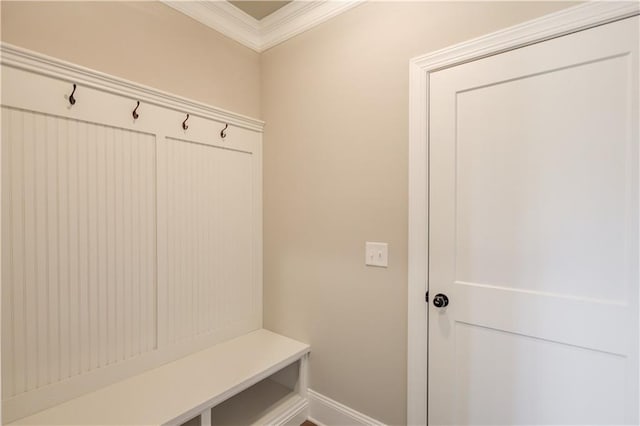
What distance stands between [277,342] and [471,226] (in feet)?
4.69

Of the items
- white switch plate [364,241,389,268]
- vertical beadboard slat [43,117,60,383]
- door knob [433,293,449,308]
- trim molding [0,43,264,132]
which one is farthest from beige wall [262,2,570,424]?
vertical beadboard slat [43,117,60,383]

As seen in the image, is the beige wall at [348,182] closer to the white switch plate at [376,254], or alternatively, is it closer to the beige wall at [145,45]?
the white switch plate at [376,254]

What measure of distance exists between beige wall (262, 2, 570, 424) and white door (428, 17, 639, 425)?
7.6 inches

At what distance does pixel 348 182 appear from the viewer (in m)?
1.78

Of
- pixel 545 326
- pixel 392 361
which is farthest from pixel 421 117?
pixel 392 361

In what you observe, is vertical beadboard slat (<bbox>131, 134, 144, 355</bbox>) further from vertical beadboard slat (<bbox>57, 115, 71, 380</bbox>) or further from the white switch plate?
the white switch plate

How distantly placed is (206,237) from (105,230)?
1.80ft

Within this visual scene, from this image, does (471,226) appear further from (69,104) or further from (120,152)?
(69,104)

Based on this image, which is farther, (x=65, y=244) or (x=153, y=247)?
(x=153, y=247)

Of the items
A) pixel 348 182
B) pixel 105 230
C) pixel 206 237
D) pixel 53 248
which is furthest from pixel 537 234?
pixel 53 248

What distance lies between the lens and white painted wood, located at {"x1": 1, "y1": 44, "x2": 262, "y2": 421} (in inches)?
49.2

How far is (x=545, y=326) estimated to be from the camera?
1.22 meters

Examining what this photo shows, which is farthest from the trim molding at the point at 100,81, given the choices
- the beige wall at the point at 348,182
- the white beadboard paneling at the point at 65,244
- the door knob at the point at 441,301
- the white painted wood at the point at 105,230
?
the door knob at the point at 441,301

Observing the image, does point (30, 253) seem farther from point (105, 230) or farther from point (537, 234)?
point (537, 234)
